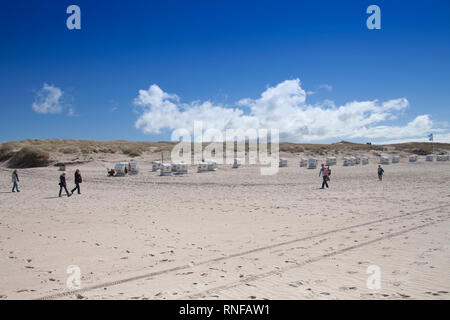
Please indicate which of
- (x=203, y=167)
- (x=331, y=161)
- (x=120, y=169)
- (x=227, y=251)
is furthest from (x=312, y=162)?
(x=227, y=251)

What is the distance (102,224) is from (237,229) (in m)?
4.05

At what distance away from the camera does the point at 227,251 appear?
6.43 metres

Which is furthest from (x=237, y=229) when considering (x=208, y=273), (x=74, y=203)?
(x=74, y=203)

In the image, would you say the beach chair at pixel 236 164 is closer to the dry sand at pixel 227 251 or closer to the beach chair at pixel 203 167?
the beach chair at pixel 203 167

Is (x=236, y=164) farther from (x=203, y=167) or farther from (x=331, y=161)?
(x=331, y=161)

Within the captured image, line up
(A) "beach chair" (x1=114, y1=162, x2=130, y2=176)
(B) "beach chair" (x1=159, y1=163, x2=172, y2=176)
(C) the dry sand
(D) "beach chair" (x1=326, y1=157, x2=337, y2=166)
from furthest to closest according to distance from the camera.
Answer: (D) "beach chair" (x1=326, y1=157, x2=337, y2=166) < (B) "beach chair" (x1=159, y1=163, x2=172, y2=176) < (A) "beach chair" (x1=114, y1=162, x2=130, y2=176) < (C) the dry sand

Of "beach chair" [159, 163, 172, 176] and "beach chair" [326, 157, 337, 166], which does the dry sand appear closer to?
"beach chair" [159, 163, 172, 176]

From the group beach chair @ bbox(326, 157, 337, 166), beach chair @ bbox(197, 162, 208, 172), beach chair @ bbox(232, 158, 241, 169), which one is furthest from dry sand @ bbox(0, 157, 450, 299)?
beach chair @ bbox(326, 157, 337, 166)

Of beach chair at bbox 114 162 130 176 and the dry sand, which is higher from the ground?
beach chair at bbox 114 162 130 176

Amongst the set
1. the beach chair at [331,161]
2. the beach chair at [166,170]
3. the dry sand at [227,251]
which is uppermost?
the beach chair at [331,161]

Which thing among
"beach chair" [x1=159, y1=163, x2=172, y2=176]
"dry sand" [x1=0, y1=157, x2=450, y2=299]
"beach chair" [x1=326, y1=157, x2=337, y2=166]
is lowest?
"dry sand" [x1=0, y1=157, x2=450, y2=299]

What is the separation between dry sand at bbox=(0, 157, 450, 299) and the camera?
446 centimetres

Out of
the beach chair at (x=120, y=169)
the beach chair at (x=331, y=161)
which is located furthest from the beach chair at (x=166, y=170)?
the beach chair at (x=331, y=161)

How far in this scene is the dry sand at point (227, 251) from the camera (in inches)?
176
